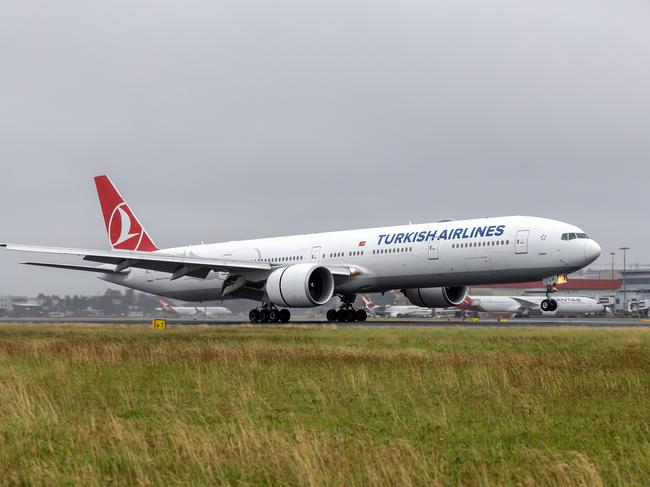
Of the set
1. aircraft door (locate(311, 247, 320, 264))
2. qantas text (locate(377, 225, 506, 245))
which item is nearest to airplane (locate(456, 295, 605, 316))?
aircraft door (locate(311, 247, 320, 264))

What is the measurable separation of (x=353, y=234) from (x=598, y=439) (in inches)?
1395

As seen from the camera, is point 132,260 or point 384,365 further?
point 132,260

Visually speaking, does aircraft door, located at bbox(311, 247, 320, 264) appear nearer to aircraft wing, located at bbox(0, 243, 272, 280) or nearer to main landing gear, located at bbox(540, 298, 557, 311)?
aircraft wing, located at bbox(0, 243, 272, 280)

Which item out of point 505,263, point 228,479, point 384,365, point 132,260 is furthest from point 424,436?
point 132,260

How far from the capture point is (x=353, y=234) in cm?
4403

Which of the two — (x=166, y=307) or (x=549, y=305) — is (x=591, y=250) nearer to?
(x=549, y=305)

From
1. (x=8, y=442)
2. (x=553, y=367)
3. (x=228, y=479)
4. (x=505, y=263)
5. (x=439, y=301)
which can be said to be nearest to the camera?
(x=228, y=479)

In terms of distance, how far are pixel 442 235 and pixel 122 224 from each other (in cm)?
2390

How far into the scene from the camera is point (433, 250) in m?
39.0

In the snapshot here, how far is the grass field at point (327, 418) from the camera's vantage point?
716 cm

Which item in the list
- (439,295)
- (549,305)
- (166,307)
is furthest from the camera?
(166,307)

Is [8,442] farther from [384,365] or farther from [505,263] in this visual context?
[505,263]

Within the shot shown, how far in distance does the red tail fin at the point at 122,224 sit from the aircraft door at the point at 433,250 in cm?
2184

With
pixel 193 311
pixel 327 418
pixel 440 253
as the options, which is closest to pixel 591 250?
pixel 440 253
